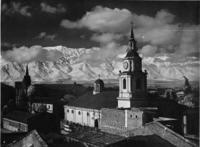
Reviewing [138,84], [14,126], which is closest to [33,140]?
[14,126]

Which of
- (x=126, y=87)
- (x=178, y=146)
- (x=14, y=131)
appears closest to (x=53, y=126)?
(x=14, y=131)

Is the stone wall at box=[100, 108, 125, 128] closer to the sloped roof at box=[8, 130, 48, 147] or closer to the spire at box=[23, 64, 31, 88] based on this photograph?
the sloped roof at box=[8, 130, 48, 147]

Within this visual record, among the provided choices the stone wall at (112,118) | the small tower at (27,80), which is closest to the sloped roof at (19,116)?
the small tower at (27,80)

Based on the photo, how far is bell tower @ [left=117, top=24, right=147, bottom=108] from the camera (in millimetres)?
7301

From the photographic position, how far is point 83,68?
6594 millimetres

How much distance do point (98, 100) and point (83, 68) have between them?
93.9 inches

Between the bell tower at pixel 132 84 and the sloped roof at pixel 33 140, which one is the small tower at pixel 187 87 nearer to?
the bell tower at pixel 132 84

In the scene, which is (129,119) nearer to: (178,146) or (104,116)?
(104,116)

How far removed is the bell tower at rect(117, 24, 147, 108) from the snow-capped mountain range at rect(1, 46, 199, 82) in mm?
240

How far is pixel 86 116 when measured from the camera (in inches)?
337

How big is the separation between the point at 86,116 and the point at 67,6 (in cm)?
303

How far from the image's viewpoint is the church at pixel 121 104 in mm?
7297

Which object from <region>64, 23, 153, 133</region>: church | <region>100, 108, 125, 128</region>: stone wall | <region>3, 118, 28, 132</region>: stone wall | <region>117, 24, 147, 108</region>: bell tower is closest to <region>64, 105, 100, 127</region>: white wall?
<region>64, 23, 153, 133</region>: church

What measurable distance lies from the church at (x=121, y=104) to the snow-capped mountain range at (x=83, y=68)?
0.21 metres
